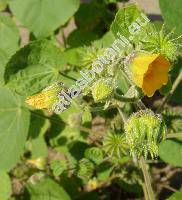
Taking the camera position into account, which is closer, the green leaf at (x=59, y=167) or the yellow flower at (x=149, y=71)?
the yellow flower at (x=149, y=71)

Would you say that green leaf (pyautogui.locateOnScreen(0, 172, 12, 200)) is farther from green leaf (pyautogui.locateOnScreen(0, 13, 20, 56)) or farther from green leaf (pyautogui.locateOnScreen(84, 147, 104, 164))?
green leaf (pyautogui.locateOnScreen(0, 13, 20, 56))

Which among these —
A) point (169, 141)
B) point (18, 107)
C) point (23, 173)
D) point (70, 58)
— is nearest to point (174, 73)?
point (169, 141)

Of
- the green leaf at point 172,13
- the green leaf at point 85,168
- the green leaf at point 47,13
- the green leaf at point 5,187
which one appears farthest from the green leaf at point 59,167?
the green leaf at point 172,13

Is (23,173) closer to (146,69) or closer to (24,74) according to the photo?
(24,74)

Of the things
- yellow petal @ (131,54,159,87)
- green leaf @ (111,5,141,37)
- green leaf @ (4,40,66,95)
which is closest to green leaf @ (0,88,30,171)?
green leaf @ (4,40,66,95)

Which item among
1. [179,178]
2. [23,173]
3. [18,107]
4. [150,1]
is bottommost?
[179,178]

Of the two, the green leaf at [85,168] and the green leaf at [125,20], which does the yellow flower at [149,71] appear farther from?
the green leaf at [85,168]
